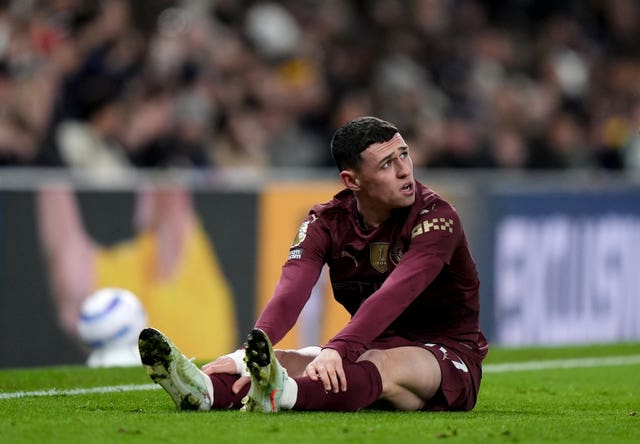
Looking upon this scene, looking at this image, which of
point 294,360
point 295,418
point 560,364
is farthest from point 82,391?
point 560,364

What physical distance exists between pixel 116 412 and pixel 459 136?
9197 mm

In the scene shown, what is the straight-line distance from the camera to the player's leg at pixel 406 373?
6566 mm

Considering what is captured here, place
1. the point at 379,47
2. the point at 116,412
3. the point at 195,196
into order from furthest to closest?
the point at 379,47
the point at 195,196
the point at 116,412

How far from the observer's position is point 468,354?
22.7 feet

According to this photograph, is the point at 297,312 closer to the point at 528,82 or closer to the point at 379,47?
the point at 379,47

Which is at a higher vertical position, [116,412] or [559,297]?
[116,412]

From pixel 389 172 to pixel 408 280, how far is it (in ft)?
1.86

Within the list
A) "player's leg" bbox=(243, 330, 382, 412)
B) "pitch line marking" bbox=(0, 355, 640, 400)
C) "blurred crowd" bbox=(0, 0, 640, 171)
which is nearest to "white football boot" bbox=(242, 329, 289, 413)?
"player's leg" bbox=(243, 330, 382, 412)

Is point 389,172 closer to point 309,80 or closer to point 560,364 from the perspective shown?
point 560,364

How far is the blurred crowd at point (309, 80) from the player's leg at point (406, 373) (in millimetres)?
5434

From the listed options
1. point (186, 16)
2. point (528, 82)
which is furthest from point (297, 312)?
point (528, 82)

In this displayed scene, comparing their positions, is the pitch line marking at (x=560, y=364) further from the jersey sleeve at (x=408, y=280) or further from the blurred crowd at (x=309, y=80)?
the jersey sleeve at (x=408, y=280)

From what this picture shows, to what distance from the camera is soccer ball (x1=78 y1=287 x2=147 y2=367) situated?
9570 mm

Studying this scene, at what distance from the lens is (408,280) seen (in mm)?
6414
